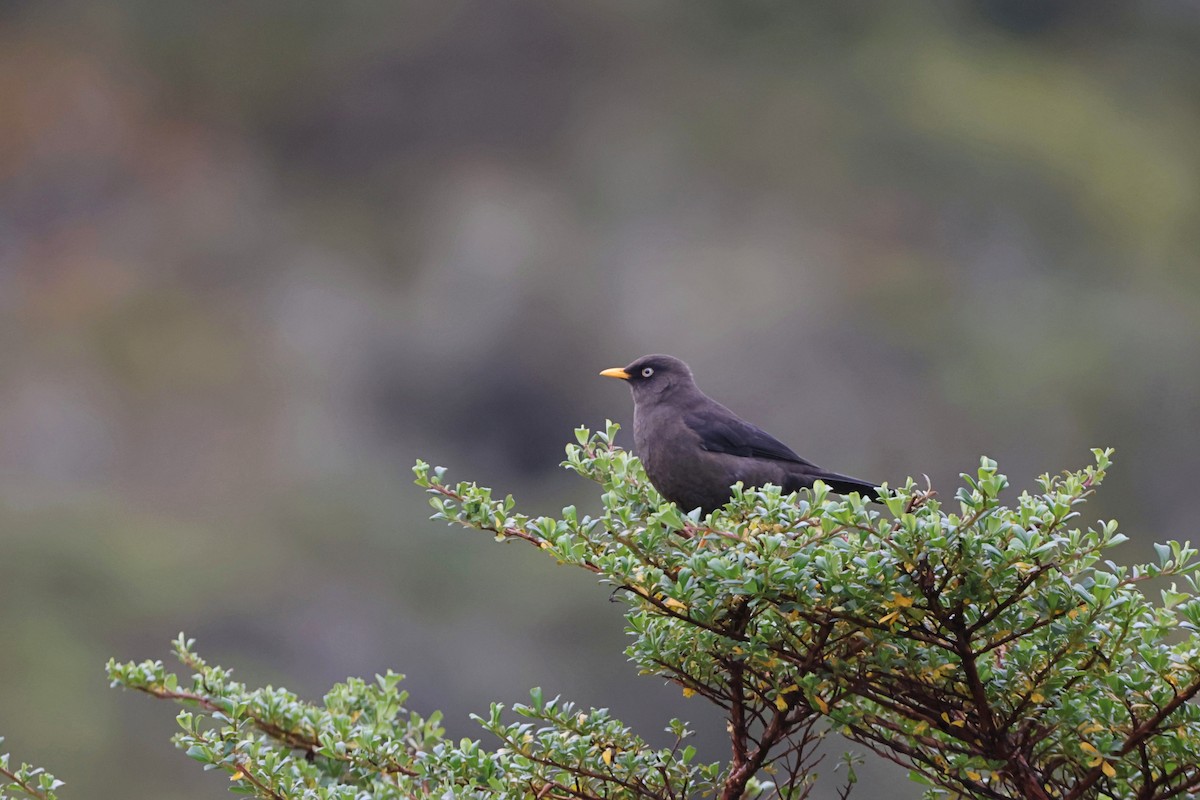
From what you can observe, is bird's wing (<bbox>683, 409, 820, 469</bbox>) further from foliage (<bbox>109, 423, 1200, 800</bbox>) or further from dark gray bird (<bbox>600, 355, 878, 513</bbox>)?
foliage (<bbox>109, 423, 1200, 800</bbox>)

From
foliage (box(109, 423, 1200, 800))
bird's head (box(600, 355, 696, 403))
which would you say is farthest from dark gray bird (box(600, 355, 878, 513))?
foliage (box(109, 423, 1200, 800))

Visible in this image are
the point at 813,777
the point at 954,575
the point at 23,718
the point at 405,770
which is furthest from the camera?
the point at 23,718

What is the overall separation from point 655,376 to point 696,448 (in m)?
0.59

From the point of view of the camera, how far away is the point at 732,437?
14.9ft

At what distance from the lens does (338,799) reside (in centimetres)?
283

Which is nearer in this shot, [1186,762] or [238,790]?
[1186,762]

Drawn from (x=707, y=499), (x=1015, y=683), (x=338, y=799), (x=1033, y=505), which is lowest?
(x=338, y=799)

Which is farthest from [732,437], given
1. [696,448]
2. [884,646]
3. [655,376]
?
[884,646]

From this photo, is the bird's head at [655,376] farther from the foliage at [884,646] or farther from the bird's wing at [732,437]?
the foliage at [884,646]

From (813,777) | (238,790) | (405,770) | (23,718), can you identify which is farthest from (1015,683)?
(23,718)

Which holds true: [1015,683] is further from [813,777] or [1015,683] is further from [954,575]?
[813,777]

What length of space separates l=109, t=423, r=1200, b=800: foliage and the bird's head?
191 cm

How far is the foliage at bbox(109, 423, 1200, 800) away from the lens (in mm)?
2283

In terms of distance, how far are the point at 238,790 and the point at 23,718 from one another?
31.5ft
